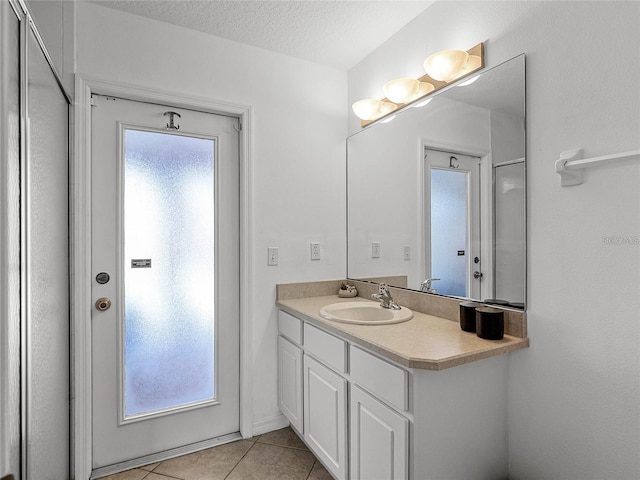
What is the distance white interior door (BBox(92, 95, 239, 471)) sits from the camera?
75.1 inches

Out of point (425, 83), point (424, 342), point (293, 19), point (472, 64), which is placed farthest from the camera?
point (293, 19)

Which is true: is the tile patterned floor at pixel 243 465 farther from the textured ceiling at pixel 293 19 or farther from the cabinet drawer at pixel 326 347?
the textured ceiling at pixel 293 19

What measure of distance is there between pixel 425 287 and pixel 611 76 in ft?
3.82

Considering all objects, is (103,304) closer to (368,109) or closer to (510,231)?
(368,109)

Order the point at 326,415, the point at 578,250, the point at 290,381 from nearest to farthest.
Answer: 1. the point at 578,250
2. the point at 326,415
3. the point at 290,381

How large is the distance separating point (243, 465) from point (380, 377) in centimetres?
111

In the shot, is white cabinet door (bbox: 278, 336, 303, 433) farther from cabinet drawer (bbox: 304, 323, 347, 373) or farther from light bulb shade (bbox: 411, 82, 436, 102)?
light bulb shade (bbox: 411, 82, 436, 102)

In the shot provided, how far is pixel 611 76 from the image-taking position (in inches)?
45.3

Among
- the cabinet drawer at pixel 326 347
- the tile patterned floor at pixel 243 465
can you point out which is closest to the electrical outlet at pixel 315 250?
the cabinet drawer at pixel 326 347

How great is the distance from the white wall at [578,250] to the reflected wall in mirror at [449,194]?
3.1 inches

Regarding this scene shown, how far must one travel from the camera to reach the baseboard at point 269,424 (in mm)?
2215

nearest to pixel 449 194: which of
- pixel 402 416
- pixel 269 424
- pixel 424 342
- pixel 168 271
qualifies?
pixel 424 342

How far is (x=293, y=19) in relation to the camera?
6.44ft

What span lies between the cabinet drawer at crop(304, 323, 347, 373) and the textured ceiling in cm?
170
